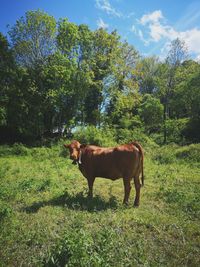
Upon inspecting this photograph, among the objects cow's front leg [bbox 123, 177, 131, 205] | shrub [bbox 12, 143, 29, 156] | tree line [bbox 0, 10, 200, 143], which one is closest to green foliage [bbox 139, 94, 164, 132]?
tree line [bbox 0, 10, 200, 143]

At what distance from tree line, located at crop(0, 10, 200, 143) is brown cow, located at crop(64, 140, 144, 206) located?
19.6 meters

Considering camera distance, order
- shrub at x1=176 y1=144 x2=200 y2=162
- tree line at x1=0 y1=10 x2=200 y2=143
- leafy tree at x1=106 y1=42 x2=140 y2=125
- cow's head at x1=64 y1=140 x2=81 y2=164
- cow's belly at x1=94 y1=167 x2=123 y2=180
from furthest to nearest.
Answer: leafy tree at x1=106 y1=42 x2=140 y2=125 < tree line at x1=0 y1=10 x2=200 y2=143 < shrub at x1=176 y1=144 x2=200 y2=162 < cow's head at x1=64 y1=140 x2=81 y2=164 < cow's belly at x1=94 y1=167 x2=123 y2=180

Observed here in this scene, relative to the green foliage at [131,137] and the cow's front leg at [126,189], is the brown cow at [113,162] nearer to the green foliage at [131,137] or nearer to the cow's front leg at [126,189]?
the cow's front leg at [126,189]

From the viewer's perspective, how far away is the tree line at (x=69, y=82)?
95.0ft

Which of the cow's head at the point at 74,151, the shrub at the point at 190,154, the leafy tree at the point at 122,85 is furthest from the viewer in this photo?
the leafy tree at the point at 122,85

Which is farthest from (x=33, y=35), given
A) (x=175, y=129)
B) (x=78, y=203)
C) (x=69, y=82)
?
(x=78, y=203)

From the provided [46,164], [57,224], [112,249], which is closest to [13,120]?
[46,164]

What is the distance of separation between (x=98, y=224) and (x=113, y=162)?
2.66m

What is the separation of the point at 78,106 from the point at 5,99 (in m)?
8.02

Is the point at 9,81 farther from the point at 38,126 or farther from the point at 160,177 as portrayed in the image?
the point at 160,177

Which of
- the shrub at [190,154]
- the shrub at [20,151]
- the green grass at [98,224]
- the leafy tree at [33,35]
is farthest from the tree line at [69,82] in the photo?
the green grass at [98,224]

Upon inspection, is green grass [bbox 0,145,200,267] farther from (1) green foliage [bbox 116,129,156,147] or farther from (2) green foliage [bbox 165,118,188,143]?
(2) green foliage [bbox 165,118,188,143]

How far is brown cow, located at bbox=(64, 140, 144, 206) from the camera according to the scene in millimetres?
9000

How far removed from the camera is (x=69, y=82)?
97.4ft
